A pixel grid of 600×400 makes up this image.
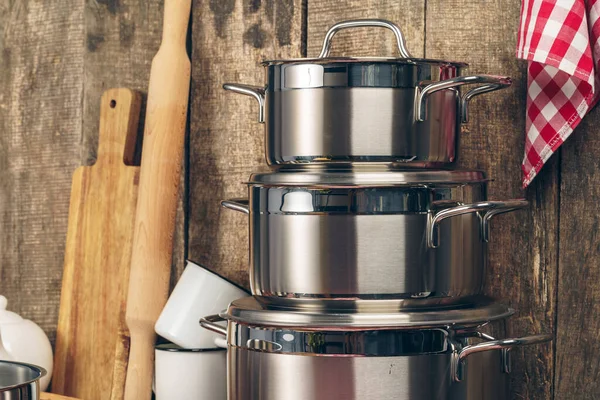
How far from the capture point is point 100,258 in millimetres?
1730

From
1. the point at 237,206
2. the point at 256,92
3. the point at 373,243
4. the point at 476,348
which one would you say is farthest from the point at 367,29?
the point at 476,348

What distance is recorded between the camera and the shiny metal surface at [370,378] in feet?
3.76

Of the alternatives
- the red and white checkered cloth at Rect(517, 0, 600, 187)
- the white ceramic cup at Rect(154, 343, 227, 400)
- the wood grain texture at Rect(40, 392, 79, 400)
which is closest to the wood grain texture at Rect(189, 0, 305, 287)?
the white ceramic cup at Rect(154, 343, 227, 400)

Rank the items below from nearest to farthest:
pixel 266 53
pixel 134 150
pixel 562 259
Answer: pixel 562 259 → pixel 266 53 → pixel 134 150

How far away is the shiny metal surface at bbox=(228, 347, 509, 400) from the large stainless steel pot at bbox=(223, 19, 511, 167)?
266 mm

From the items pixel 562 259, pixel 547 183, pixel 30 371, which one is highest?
pixel 547 183

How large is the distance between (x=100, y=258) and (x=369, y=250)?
0.71 meters

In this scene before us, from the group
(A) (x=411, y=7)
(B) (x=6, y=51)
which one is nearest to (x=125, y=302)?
(B) (x=6, y=51)

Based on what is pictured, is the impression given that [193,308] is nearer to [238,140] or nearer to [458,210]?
[238,140]

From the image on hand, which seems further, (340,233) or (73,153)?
(73,153)

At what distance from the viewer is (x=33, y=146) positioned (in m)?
1.87

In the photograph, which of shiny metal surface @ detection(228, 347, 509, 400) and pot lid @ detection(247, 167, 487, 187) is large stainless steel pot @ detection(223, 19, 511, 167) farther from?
shiny metal surface @ detection(228, 347, 509, 400)

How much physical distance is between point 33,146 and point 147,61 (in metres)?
0.31

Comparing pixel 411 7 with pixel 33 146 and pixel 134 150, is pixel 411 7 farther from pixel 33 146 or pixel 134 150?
pixel 33 146
